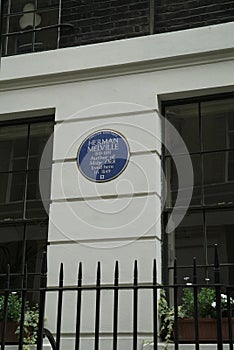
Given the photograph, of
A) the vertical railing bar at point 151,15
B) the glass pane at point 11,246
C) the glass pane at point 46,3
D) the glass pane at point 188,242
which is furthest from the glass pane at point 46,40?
the glass pane at point 188,242

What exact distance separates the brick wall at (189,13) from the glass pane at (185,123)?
885 mm

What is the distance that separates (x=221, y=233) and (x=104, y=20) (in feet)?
8.82

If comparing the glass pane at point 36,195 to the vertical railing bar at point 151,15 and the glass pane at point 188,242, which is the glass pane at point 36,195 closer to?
the glass pane at point 188,242

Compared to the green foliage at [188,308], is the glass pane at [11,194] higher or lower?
higher

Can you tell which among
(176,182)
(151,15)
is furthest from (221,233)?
(151,15)

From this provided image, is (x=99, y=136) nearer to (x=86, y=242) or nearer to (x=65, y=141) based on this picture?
(x=65, y=141)

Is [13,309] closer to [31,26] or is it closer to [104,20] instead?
[104,20]

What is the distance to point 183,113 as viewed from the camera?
5.99 meters

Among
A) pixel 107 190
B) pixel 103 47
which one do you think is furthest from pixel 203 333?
pixel 103 47

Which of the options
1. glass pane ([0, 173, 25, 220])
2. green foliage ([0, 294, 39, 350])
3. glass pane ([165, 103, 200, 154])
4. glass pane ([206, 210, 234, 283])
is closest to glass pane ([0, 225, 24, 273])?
glass pane ([0, 173, 25, 220])

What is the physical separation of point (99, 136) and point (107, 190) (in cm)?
57

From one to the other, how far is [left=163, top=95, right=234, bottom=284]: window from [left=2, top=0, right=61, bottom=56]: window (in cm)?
174

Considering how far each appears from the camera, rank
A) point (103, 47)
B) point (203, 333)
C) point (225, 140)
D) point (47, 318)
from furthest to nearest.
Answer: point (103, 47) < point (225, 140) < point (47, 318) < point (203, 333)

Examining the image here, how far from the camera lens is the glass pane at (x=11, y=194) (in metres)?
6.16
